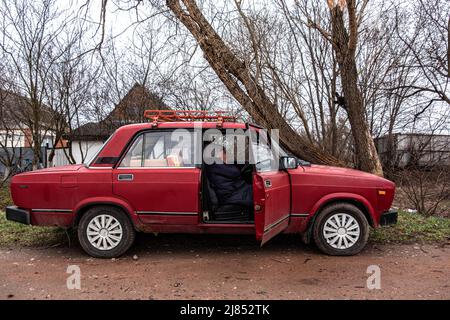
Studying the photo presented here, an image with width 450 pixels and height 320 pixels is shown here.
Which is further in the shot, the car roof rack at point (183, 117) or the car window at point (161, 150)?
the car roof rack at point (183, 117)

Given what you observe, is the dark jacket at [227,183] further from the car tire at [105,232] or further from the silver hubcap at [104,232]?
the silver hubcap at [104,232]

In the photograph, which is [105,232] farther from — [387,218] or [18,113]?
[18,113]

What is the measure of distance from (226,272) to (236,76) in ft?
14.7

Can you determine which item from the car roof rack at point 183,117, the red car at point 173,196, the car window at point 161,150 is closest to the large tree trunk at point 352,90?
the red car at point 173,196

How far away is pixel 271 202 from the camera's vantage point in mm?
4375

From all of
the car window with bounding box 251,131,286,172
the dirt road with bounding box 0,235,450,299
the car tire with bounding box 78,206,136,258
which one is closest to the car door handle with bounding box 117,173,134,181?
the car tire with bounding box 78,206,136,258

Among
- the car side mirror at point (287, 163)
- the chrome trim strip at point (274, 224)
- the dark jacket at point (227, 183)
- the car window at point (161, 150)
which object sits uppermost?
the car window at point (161, 150)

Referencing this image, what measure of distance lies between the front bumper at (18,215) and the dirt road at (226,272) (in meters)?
0.54

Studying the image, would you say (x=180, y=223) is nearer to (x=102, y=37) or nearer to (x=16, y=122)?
(x=102, y=37)

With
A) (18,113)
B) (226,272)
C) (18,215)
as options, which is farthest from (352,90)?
(18,113)

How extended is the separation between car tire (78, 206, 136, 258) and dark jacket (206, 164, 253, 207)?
51.3 inches

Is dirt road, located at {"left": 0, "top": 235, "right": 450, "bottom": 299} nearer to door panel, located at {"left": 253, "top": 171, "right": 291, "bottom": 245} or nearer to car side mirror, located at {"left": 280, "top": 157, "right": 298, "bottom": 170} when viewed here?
door panel, located at {"left": 253, "top": 171, "right": 291, "bottom": 245}

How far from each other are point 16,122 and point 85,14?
26.8ft

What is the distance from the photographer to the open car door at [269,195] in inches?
165
